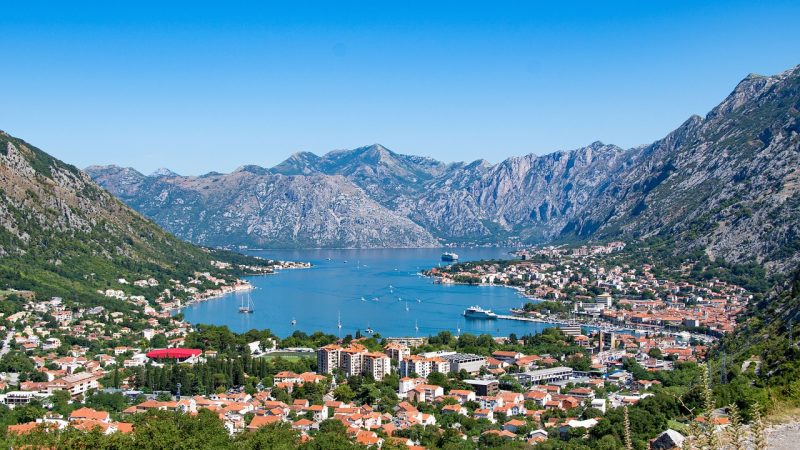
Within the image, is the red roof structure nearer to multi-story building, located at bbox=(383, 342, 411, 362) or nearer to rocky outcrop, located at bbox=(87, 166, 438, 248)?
multi-story building, located at bbox=(383, 342, 411, 362)

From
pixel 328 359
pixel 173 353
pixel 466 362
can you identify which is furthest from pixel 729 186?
pixel 173 353

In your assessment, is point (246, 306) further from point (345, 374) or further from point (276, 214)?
point (276, 214)

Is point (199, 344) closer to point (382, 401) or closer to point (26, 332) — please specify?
point (26, 332)

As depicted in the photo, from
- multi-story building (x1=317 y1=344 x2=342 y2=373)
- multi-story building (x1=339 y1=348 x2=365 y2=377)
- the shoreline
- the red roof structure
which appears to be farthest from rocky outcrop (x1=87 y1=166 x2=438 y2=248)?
multi-story building (x1=339 y1=348 x2=365 y2=377)

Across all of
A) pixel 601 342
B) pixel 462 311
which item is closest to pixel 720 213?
pixel 462 311

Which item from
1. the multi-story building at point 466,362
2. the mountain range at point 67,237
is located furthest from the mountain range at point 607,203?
the mountain range at point 67,237
